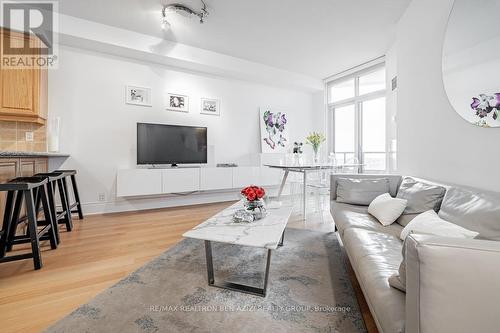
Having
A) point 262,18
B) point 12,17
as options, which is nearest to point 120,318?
point 262,18

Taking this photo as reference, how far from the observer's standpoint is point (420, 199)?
1839 mm

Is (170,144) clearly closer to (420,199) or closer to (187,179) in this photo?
(187,179)

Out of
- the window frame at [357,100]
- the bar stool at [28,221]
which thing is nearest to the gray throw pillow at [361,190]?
the window frame at [357,100]

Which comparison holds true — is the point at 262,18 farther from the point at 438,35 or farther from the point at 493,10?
the point at 493,10

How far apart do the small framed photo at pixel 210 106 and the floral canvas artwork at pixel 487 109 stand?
12.5 feet

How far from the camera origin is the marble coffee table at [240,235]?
4.64 ft

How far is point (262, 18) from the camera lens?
3.20 metres

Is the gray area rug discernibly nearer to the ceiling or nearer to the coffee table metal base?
the coffee table metal base

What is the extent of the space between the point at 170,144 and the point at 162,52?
149cm

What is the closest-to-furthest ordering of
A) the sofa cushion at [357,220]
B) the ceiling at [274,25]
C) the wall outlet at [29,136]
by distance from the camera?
the sofa cushion at [357,220] < the ceiling at [274,25] < the wall outlet at [29,136]

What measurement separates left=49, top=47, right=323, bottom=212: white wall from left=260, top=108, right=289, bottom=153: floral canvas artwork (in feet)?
3.09

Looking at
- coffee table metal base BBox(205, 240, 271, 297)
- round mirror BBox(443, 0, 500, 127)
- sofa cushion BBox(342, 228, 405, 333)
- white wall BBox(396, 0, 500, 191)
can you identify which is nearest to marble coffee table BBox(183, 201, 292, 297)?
coffee table metal base BBox(205, 240, 271, 297)

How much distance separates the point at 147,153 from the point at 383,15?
400 cm

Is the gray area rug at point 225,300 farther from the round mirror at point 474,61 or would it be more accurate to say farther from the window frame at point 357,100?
the window frame at point 357,100
